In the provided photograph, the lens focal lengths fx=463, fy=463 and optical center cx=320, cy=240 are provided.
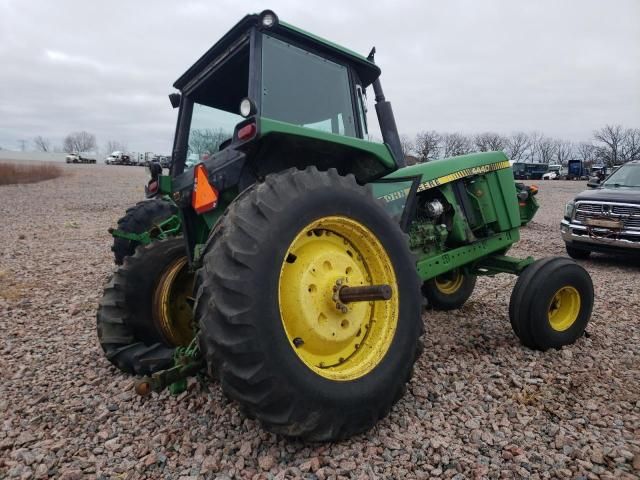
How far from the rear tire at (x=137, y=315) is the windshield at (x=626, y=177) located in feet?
24.4

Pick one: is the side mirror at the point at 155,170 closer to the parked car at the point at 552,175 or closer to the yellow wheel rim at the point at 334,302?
the yellow wheel rim at the point at 334,302

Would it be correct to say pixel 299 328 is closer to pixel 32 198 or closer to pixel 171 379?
pixel 171 379

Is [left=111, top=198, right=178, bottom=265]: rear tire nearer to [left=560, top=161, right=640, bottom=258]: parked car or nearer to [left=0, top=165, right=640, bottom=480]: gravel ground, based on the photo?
[left=0, top=165, right=640, bottom=480]: gravel ground

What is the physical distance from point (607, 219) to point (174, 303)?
20.9 ft

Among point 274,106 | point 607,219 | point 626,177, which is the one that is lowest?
point 607,219

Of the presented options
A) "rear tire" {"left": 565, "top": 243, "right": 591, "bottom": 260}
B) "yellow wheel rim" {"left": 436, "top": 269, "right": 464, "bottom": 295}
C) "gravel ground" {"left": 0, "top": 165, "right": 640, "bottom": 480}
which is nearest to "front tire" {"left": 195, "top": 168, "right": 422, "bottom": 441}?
"gravel ground" {"left": 0, "top": 165, "right": 640, "bottom": 480}

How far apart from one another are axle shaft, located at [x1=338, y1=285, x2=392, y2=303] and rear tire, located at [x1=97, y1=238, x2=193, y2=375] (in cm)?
131

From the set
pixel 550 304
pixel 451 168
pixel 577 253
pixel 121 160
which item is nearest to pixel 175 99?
pixel 451 168

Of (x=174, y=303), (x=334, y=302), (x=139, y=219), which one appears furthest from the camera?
(x=139, y=219)

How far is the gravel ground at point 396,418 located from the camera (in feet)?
6.68

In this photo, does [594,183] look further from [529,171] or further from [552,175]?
[529,171]

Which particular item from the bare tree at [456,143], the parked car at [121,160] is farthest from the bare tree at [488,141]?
the parked car at [121,160]

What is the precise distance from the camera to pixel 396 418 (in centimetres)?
238

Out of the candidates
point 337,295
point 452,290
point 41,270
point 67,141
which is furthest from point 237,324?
point 67,141
